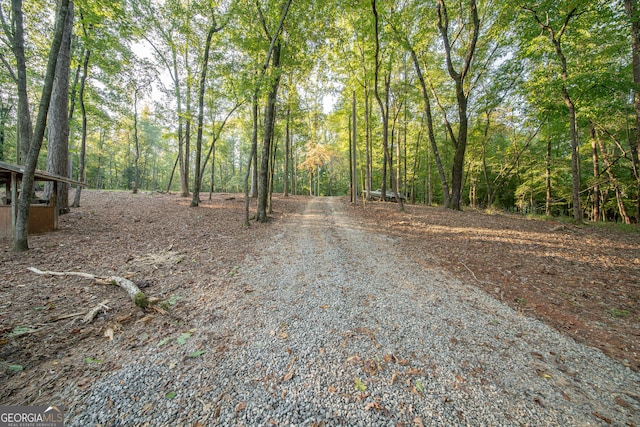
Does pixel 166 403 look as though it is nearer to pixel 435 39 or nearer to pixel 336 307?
pixel 336 307

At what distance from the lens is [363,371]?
2.30 meters

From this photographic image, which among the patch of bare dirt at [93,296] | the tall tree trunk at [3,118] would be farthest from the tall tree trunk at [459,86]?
the tall tree trunk at [3,118]

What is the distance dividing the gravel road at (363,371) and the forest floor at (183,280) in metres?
0.42

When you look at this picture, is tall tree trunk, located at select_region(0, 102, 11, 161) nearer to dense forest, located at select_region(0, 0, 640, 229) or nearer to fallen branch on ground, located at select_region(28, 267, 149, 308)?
dense forest, located at select_region(0, 0, 640, 229)

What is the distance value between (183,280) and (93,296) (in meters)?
1.28

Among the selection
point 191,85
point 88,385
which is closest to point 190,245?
point 88,385

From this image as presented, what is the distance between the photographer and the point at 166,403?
1.92 m

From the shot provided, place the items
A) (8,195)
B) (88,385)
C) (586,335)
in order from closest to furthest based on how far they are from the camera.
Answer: (88,385) → (586,335) → (8,195)

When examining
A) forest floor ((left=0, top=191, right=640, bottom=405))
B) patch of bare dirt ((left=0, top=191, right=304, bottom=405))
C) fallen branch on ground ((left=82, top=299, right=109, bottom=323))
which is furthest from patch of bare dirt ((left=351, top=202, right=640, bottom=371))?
fallen branch on ground ((left=82, top=299, right=109, bottom=323))

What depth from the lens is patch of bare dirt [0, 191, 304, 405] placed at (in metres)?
2.27

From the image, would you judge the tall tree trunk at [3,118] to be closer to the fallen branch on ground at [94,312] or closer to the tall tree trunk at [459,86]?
the fallen branch on ground at [94,312]

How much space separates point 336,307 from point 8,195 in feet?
39.4

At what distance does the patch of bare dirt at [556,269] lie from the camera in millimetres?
3164

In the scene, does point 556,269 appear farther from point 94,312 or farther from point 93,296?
point 93,296
